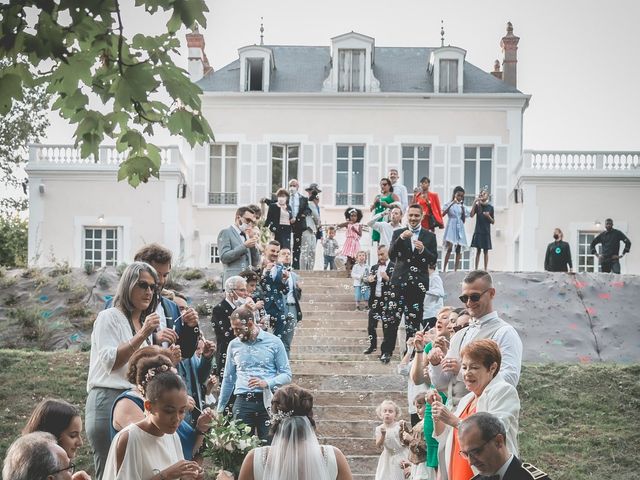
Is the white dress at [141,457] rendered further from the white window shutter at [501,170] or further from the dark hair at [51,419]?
the white window shutter at [501,170]

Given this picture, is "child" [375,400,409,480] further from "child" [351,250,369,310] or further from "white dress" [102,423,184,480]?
"child" [351,250,369,310]

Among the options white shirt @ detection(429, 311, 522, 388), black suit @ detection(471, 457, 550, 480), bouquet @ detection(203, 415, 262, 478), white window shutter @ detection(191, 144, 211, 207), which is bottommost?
bouquet @ detection(203, 415, 262, 478)

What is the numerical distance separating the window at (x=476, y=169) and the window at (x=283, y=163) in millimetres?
5149

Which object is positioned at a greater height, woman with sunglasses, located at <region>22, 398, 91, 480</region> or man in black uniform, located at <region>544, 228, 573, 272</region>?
man in black uniform, located at <region>544, 228, 573, 272</region>

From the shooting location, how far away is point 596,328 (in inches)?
880

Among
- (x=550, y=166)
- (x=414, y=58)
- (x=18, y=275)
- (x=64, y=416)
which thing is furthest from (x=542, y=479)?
(x=414, y=58)

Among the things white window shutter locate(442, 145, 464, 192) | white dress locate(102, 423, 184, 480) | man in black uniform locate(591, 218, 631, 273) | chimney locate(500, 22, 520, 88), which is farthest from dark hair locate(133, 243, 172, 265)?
chimney locate(500, 22, 520, 88)

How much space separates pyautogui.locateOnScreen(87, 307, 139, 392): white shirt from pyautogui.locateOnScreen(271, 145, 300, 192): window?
97.6 feet

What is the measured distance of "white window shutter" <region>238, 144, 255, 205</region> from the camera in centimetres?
3778

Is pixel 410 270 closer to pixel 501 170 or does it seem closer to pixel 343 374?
pixel 343 374

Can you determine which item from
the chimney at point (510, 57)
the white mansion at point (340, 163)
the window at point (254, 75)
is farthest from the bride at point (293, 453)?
the chimney at point (510, 57)

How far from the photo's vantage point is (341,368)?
55.3ft

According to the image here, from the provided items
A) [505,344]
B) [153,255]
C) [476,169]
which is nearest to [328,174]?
[476,169]

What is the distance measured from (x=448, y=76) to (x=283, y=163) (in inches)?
235
